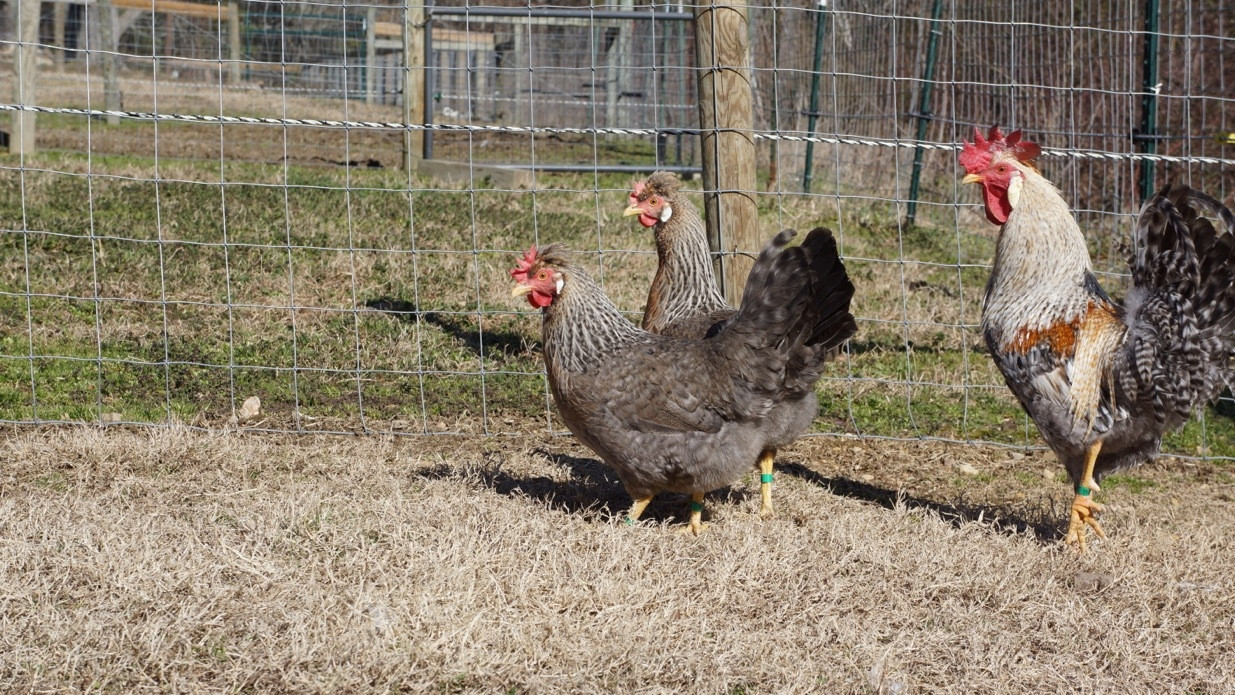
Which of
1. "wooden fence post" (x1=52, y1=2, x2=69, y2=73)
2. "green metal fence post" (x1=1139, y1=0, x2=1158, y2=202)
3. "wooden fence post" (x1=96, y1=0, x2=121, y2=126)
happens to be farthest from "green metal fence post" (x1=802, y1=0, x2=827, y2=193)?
"wooden fence post" (x1=52, y1=2, x2=69, y2=73)

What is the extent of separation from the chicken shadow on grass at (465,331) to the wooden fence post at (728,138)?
5.57 feet

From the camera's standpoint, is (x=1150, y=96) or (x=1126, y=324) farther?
(x=1150, y=96)

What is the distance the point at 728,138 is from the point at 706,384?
1539 mm

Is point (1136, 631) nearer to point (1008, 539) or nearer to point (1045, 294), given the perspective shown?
point (1008, 539)

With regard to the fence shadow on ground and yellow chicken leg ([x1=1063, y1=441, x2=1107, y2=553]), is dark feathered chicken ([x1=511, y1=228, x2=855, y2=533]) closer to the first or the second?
the fence shadow on ground

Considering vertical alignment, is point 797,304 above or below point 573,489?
above

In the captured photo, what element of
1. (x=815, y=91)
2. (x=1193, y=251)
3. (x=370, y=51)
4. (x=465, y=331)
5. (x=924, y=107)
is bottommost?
(x=465, y=331)

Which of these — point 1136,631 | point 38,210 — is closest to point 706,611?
point 1136,631

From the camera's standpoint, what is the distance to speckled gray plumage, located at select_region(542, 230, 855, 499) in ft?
14.2

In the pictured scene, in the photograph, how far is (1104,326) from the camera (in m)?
4.41

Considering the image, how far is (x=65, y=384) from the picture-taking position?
5.96m

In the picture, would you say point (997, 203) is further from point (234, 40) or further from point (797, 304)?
point (234, 40)

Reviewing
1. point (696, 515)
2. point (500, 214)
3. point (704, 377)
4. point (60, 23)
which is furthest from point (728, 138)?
point (60, 23)

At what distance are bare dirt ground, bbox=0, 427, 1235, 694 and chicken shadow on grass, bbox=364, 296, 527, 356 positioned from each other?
1.62m
